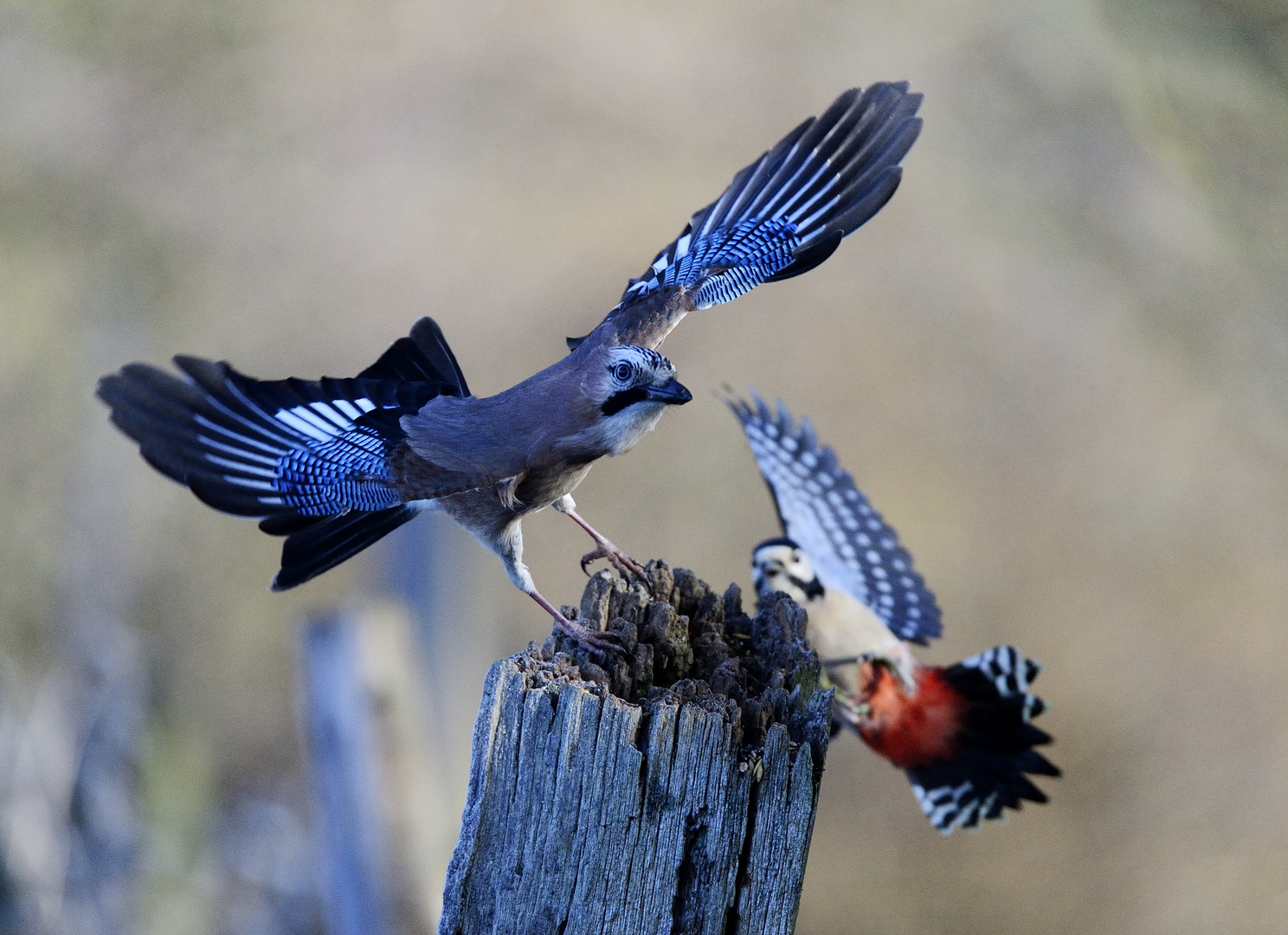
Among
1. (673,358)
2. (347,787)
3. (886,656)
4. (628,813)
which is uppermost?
(673,358)

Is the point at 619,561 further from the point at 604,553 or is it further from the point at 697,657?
the point at 697,657

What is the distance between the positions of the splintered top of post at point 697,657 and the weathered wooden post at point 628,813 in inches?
0.5

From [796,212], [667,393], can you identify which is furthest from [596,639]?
[796,212]

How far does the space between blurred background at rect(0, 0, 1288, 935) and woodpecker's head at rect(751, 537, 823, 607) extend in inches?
92.3

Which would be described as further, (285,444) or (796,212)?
Result: (796,212)

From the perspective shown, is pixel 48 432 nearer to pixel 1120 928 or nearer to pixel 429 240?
pixel 429 240

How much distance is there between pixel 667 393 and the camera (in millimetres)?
3256

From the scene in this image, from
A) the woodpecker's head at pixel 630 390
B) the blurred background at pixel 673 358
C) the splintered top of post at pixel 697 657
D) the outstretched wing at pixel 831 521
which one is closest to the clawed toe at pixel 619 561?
the splintered top of post at pixel 697 657

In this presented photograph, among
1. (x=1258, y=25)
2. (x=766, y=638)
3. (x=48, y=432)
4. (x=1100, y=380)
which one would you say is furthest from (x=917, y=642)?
(x=1258, y=25)

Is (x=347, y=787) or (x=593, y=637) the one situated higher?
(x=347, y=787)

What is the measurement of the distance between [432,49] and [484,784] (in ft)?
36.5

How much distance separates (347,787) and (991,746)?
11.6 feet

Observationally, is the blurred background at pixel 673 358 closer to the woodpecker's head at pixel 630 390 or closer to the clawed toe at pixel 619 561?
the clawed toe at pixel 619 561

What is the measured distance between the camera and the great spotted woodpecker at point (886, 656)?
213 inches
